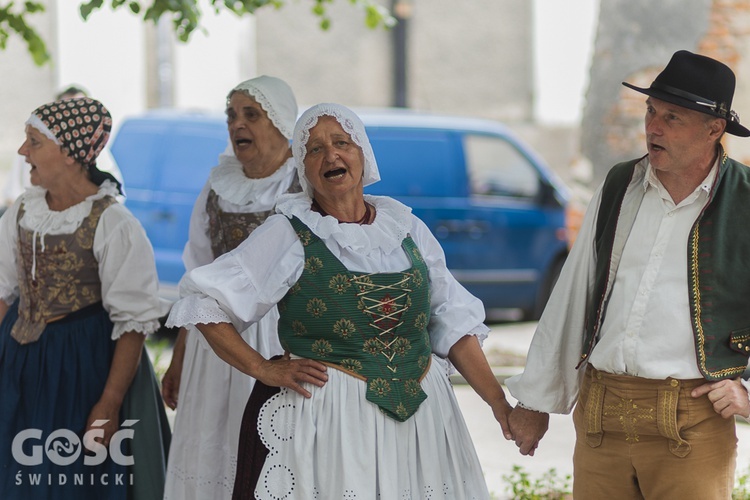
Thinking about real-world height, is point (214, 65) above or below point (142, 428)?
above

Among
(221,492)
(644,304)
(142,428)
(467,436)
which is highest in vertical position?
(644,304)

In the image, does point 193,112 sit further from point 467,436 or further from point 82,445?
point 467,436

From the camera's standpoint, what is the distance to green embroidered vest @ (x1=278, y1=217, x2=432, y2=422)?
2.86m

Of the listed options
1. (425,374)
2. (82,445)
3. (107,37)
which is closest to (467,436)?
(425,374)

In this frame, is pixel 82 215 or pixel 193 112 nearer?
pixel 82 215

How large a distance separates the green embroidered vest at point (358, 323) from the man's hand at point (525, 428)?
0.37 meters

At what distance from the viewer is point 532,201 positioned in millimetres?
9281

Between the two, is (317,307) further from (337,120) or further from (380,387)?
(337,120)

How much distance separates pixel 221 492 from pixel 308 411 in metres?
1.14

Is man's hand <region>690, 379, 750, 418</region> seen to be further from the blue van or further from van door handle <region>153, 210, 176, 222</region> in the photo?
van door handle <region>153, 210, 176, 222</region>

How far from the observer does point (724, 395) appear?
2.85 m

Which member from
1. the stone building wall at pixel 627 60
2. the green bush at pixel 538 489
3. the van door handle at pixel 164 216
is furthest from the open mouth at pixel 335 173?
the stone building wall at pixel 627 60

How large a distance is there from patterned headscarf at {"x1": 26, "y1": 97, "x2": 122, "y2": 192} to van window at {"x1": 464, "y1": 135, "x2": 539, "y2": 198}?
5546 mm

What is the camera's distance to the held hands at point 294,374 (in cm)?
284
